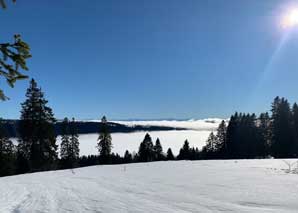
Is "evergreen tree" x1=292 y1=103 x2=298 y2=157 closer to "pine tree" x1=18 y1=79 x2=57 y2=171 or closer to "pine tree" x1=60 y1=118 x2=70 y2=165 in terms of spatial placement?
"pine tree" x1=18 y1=79 x2=57 y2=171

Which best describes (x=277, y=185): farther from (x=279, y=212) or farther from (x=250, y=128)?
(x=250, y=128)

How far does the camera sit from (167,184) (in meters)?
10.5

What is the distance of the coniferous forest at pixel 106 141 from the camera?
34.3 m

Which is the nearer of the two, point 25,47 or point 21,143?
point 25,47

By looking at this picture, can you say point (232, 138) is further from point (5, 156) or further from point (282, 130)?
point (5, 156)

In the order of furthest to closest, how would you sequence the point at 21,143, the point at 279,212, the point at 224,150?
1. the point at 224,150
2. the point at 21,143
3. the point at 279,212

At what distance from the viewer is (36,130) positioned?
33938mm

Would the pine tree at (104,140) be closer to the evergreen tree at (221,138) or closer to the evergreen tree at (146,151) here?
the evergreen tree at (146,151)

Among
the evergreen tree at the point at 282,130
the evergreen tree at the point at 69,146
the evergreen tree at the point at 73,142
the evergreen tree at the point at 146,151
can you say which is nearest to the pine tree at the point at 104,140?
the evergreen tree at the point at 73,142

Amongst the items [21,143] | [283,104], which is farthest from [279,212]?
[283,104]

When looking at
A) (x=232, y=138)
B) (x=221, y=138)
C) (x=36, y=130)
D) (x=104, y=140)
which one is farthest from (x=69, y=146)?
(x=221, y=138)

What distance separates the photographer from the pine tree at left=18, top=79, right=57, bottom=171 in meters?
34.0

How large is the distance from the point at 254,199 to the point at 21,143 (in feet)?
112

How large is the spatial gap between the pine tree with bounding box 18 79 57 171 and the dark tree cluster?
31576 mm
